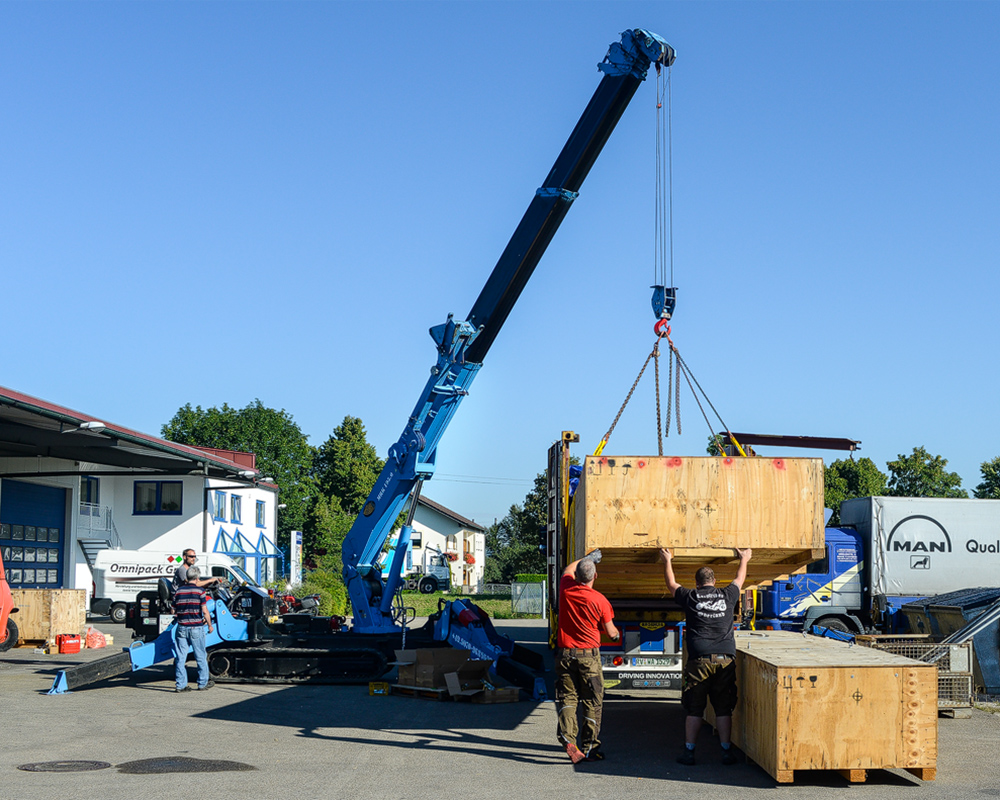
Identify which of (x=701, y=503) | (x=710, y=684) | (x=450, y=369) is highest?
(x=450, y=369)

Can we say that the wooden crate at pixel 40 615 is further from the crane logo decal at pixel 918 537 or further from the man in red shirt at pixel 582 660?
the crane logo decal at pixel 918 537

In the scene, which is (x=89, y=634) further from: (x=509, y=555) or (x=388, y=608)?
(x=509, y=555)

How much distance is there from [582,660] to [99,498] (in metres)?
30.6

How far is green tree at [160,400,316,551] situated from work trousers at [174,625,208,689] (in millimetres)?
56539

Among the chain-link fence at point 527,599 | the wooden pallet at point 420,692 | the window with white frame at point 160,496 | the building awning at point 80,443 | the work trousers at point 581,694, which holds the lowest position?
the chain-link fence at point 527,599

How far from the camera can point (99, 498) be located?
1415 inches

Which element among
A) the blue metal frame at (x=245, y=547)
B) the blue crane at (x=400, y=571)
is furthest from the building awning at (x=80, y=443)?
the blue metal frame at (x=245, y=547)

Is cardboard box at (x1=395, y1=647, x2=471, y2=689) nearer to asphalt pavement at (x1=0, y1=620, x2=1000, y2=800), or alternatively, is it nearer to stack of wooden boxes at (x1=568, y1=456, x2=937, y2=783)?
asphalt pavement at (x1=0, y1=620, x2=1000, y2=800)

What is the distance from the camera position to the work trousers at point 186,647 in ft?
44.6

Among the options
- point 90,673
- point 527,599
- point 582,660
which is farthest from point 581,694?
point 527,599

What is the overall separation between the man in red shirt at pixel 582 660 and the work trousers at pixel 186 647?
20.4 ft

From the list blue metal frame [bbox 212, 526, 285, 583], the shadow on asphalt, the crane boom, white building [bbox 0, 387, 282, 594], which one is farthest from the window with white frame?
the shadow on asphalt

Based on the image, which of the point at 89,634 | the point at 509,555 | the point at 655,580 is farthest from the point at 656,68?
the point at 509,555

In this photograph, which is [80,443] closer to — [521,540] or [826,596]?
[826,596]
